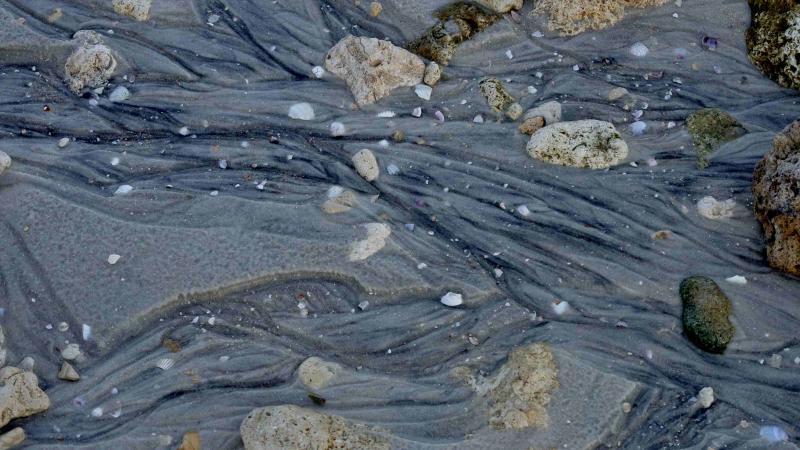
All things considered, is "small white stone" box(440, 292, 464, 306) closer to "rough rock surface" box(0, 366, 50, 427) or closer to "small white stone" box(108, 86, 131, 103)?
"rough rock surface" box(0, 366, 50, 427)

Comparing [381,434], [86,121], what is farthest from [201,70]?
[381,434]

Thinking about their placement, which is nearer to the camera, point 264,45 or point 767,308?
point 767,308

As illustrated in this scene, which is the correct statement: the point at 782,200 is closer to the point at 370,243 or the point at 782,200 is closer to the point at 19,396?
the point at 370,243

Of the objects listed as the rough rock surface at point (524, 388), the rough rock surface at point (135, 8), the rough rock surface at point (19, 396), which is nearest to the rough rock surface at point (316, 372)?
the rough rock surface at point (524, 388)

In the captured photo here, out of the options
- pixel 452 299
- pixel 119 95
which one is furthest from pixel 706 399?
pixel 119 95

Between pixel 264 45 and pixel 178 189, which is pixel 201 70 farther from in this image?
pixel 178 189

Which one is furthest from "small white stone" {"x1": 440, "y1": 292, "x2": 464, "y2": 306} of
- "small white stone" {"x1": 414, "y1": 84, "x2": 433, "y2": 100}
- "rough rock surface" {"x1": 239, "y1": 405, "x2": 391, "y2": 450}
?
"small white stone" {"x1": 414, "y1": 84, "x2": 433, "y2": 100}
